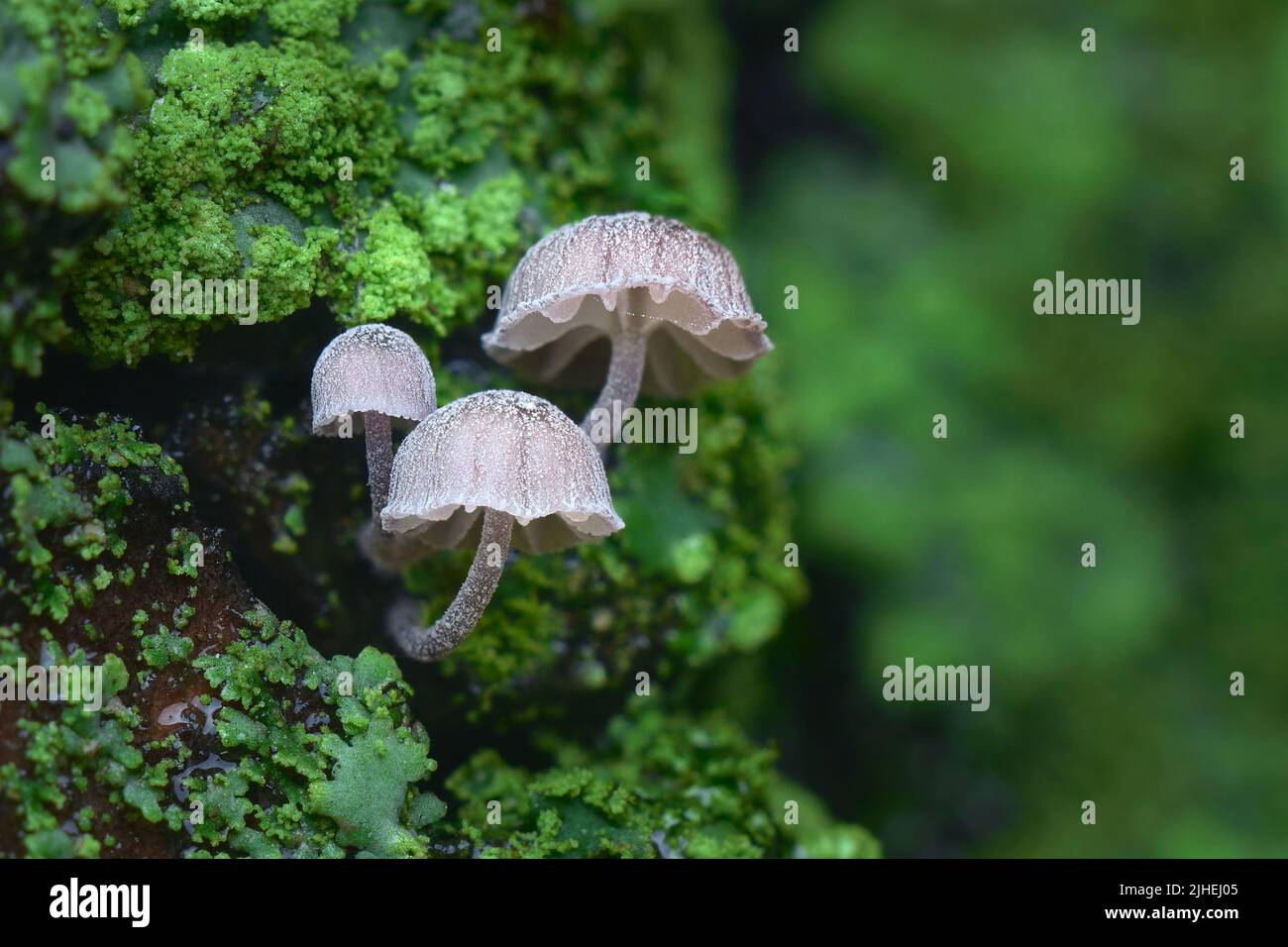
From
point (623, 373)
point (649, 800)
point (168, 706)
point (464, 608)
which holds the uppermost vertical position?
point (623, 373)

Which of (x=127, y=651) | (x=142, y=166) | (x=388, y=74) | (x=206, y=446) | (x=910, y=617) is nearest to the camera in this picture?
(x=127, y=651)

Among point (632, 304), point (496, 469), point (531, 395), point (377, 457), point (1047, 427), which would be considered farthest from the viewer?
point (1047, 427)

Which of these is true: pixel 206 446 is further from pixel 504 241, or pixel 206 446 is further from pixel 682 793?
pixel 682 793

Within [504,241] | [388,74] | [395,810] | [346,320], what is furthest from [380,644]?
[388,74]

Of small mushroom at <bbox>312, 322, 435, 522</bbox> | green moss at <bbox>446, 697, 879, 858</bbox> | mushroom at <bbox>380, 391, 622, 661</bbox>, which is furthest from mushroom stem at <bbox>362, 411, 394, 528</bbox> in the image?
green moss at <bbox>446, 697, 879, 858</bbox>

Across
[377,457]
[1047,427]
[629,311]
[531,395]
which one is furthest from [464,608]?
[1047,427]

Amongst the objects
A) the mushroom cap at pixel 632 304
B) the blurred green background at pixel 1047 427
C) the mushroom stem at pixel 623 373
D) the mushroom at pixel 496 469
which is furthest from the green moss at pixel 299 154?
the blurred green background at pixel 1047 427

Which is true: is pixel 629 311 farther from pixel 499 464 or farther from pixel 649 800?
pixel 649 800
